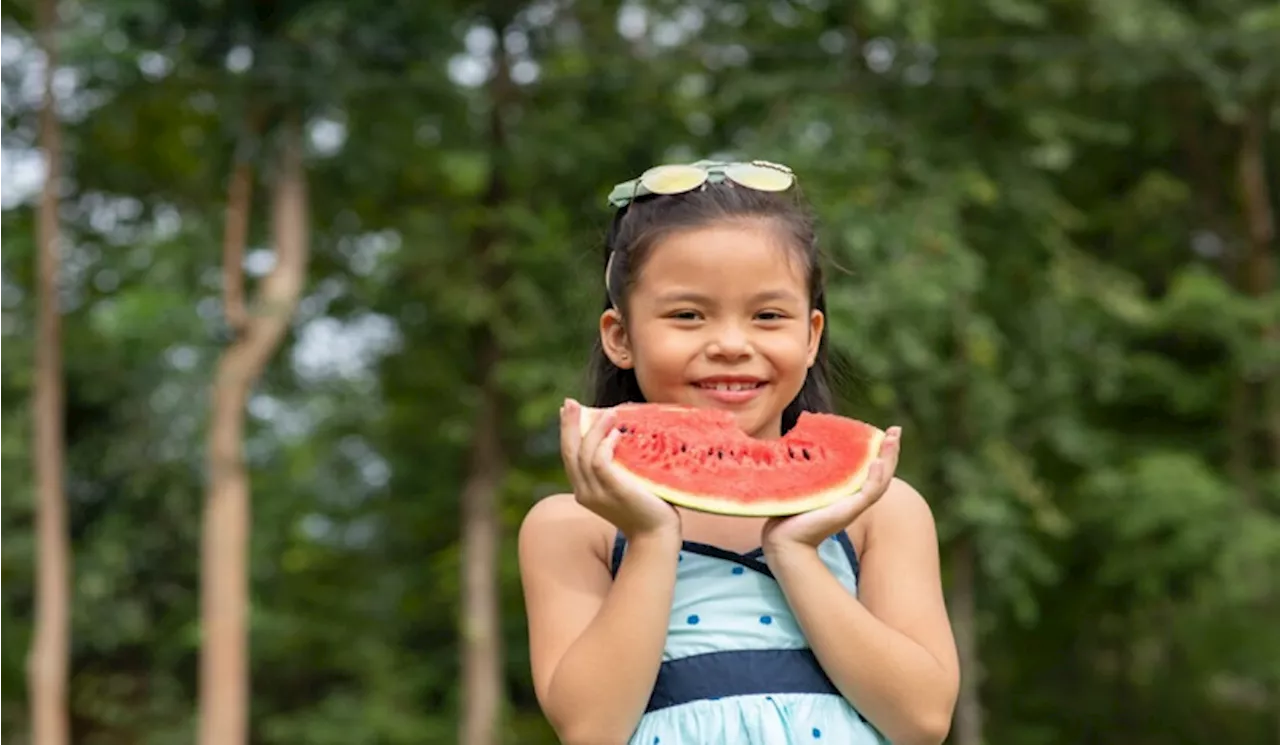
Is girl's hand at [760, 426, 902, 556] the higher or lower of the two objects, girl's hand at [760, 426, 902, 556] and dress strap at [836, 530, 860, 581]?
the higher

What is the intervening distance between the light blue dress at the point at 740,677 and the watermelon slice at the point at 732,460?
0.10 metres

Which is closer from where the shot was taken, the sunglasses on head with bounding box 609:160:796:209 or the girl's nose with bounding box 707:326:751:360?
the girl's nose with bounding box 707:326:751:360

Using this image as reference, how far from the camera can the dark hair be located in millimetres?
1912

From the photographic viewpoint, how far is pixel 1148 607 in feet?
43.6

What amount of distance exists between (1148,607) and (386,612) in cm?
683

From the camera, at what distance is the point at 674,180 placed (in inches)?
78.7

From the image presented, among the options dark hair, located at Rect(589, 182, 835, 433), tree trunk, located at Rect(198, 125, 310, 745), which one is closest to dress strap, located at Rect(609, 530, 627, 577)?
dark hair, located at Rect(589, 182, 835, 433)

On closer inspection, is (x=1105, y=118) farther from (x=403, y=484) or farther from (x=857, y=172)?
(x=403, y=484)

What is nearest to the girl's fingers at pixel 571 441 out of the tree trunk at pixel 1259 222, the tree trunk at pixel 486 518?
the tree trunk at pixel 486 518

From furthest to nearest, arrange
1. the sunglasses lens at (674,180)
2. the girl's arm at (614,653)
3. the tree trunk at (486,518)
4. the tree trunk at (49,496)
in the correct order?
the tree trunk at (486,518)
the tree trunk at (49,496)
the sunglasses lens at (674,180)
the girl's arm at (614,653)

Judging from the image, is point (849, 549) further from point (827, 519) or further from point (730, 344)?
point (730, 344)

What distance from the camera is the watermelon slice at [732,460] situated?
1764mm

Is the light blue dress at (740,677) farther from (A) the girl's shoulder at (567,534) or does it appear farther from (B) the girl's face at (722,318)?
(B) the girl's face at (722,318)

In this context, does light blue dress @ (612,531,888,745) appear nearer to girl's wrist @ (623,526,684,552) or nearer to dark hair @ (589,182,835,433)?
girl's wrist @ (623,526,684,552)
